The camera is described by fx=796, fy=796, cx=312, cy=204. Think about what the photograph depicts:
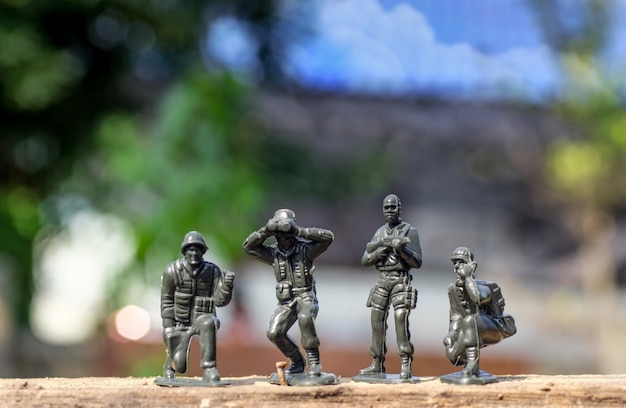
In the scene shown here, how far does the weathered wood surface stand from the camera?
548 cm

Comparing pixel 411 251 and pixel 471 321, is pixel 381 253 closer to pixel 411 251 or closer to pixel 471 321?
pixel 411 251

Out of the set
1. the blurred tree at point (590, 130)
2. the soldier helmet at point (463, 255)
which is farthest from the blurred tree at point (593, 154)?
the soldier helmet at point (463, 255)

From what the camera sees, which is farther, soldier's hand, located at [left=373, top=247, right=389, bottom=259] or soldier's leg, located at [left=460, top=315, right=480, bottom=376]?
soldier's hand, located at [left=373, top=247, right=389, bottom=259]

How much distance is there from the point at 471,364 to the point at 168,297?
228 cm

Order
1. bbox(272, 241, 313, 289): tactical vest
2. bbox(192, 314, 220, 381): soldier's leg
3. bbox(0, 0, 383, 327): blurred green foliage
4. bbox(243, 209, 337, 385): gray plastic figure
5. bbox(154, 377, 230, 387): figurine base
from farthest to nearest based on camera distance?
bbox(0, 0, 383, 327): blurred green foliage → bbox(272, 241, 313, 289): tactical vest → bbox(243, 209, 337, 385): gray plastic figure → bbox(192, 314, 220, 381): soldier's leg → bbox(154, 377, 230, 387): figurine base

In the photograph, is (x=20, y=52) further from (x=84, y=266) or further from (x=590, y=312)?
(x=590, y=312)

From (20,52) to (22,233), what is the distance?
11.3ft

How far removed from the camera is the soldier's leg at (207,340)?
5770 mm

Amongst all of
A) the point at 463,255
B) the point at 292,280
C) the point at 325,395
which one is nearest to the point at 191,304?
the point at 292,280

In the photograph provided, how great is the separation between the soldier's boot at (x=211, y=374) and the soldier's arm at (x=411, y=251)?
1.61 metres

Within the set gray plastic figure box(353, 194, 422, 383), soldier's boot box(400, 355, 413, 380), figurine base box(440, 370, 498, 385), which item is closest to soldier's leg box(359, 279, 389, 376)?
gray plastic figure box(353, 194, 422, 383)

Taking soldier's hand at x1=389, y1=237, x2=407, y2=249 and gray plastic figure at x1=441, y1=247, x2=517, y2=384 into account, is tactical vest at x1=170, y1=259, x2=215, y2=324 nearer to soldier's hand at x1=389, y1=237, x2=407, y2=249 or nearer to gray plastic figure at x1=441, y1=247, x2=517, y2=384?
soldier's hand at x1=389, y1=237, x2=407, y2=249

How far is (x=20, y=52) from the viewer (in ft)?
38.1

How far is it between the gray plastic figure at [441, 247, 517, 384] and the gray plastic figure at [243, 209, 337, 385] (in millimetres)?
956
